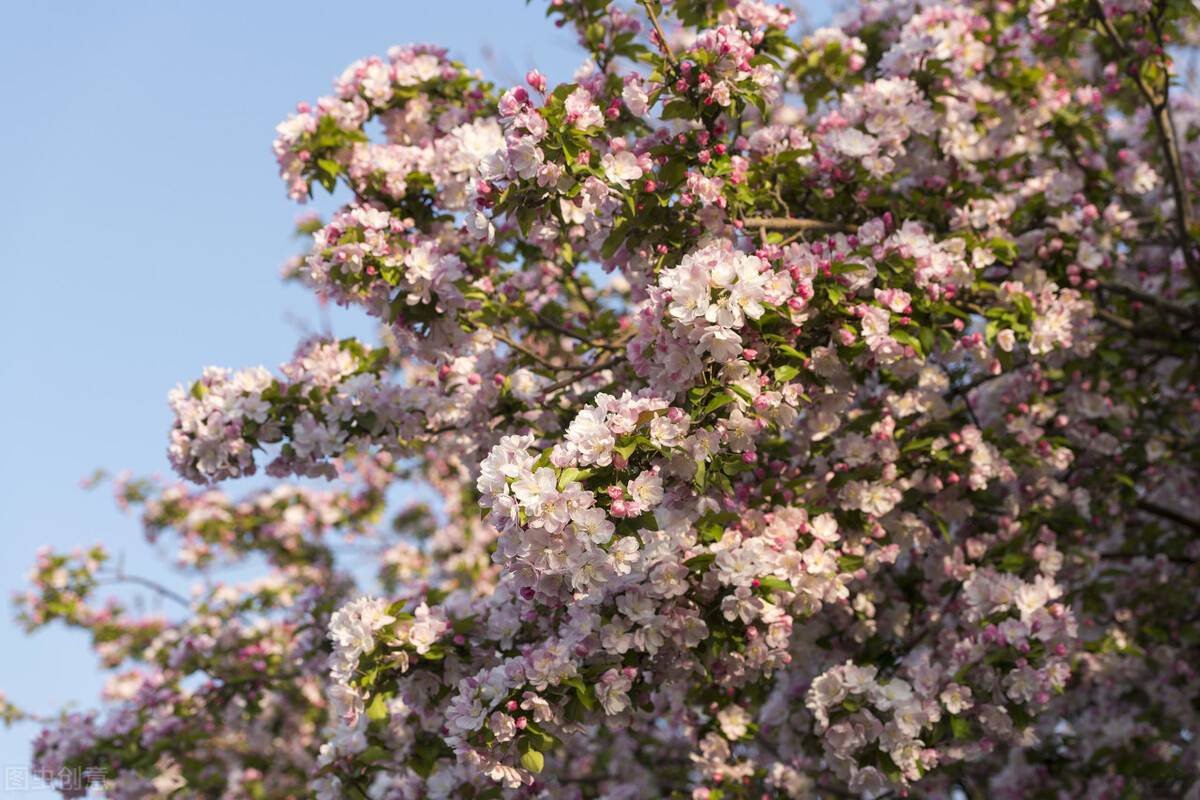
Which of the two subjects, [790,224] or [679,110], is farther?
[790,224]

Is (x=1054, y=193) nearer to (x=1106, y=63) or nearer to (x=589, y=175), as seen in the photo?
(x=1106, y=63)

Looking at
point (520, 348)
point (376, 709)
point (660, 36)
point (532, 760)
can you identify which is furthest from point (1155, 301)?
point (376, 709)

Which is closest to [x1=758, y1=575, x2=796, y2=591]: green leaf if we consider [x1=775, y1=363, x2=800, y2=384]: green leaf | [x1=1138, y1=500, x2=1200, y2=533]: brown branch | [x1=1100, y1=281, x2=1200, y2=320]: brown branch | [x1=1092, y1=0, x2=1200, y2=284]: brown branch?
[x1=775, y1=363, x2=800, y2=384]: green leaf

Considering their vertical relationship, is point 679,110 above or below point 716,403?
above

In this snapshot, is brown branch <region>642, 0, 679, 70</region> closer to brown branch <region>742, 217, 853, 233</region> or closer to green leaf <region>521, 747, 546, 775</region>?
brown branch <region>742, 217, 853, 233</region>

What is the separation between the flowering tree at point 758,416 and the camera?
3646 mm

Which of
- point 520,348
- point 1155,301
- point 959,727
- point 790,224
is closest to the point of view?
point 959,727

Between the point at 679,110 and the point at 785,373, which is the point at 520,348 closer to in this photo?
the point at 679,110

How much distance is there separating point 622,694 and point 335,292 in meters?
1.94

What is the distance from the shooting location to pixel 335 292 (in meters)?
4.48

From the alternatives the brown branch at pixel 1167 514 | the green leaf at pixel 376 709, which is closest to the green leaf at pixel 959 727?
the brown branch at pixel 1167 514

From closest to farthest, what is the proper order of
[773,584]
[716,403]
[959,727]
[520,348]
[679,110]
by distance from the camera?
[716,403]
[773,584]
[679,110]
[959,727]
[520,348]

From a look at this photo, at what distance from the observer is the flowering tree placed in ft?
12.0

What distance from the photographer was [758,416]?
352cm
